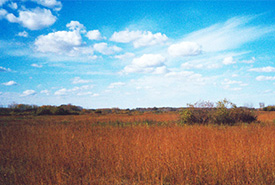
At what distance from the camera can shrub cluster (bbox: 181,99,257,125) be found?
49.7ft

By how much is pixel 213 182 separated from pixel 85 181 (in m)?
2.82

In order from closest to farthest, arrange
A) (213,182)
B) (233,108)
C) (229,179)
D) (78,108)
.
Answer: (213,182)
(229,179)
(233,108)
(78,108)

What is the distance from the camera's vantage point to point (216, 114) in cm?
1506

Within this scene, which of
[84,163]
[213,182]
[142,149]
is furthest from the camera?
[142,149]

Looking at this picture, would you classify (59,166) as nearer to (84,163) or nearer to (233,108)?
(84,163)

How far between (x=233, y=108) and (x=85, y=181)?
14731 millimetres

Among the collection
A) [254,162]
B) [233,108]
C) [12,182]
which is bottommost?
[12,182]

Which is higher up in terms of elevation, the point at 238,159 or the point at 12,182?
the point at 238,159

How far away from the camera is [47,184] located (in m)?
4.38

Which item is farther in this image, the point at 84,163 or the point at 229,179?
the point at 84,163

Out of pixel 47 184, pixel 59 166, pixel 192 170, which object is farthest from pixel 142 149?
pixel 47 184

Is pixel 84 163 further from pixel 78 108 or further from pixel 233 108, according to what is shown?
pixel 78 108

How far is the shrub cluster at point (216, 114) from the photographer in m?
15.2

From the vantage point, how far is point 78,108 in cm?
5359
